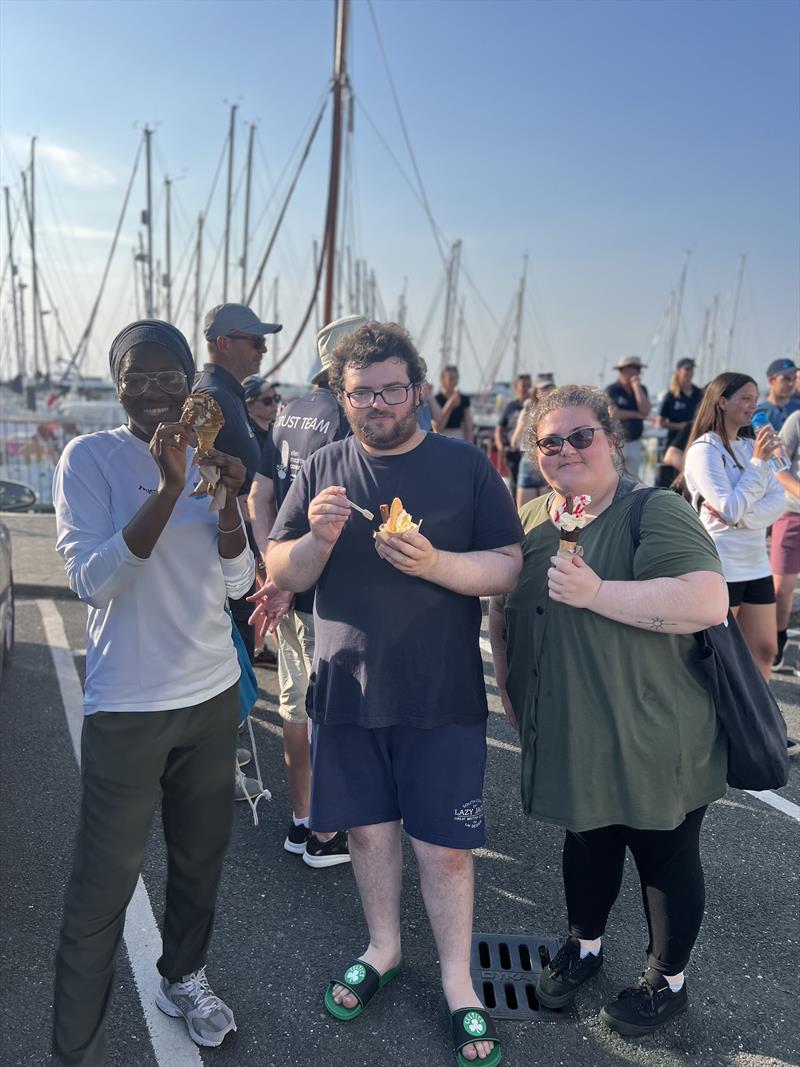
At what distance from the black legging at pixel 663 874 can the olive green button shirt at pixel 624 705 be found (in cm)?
15

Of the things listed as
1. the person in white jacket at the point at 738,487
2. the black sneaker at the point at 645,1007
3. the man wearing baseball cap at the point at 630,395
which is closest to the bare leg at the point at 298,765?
the black sneaker at the point at 645,1007

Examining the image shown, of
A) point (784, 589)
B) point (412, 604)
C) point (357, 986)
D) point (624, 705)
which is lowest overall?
point (357, 986)

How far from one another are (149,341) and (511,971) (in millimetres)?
2383

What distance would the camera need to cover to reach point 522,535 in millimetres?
2400

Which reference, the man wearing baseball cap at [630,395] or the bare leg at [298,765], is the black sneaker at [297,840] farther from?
the man wearing baseball cap at [630,395]

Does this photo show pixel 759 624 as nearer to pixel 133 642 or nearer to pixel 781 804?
pixel 781 804

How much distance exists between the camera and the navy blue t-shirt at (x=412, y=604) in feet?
7.62

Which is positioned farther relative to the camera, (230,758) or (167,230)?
(167,230)

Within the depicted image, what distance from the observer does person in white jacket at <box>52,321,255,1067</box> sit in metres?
2.02

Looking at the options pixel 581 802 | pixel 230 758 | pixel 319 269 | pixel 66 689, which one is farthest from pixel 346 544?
pixel 319 269

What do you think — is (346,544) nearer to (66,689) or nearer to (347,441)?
(347,441)

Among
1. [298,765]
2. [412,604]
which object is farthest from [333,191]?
[412,604]

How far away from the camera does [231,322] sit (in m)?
3.94

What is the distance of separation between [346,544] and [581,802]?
102 cm
